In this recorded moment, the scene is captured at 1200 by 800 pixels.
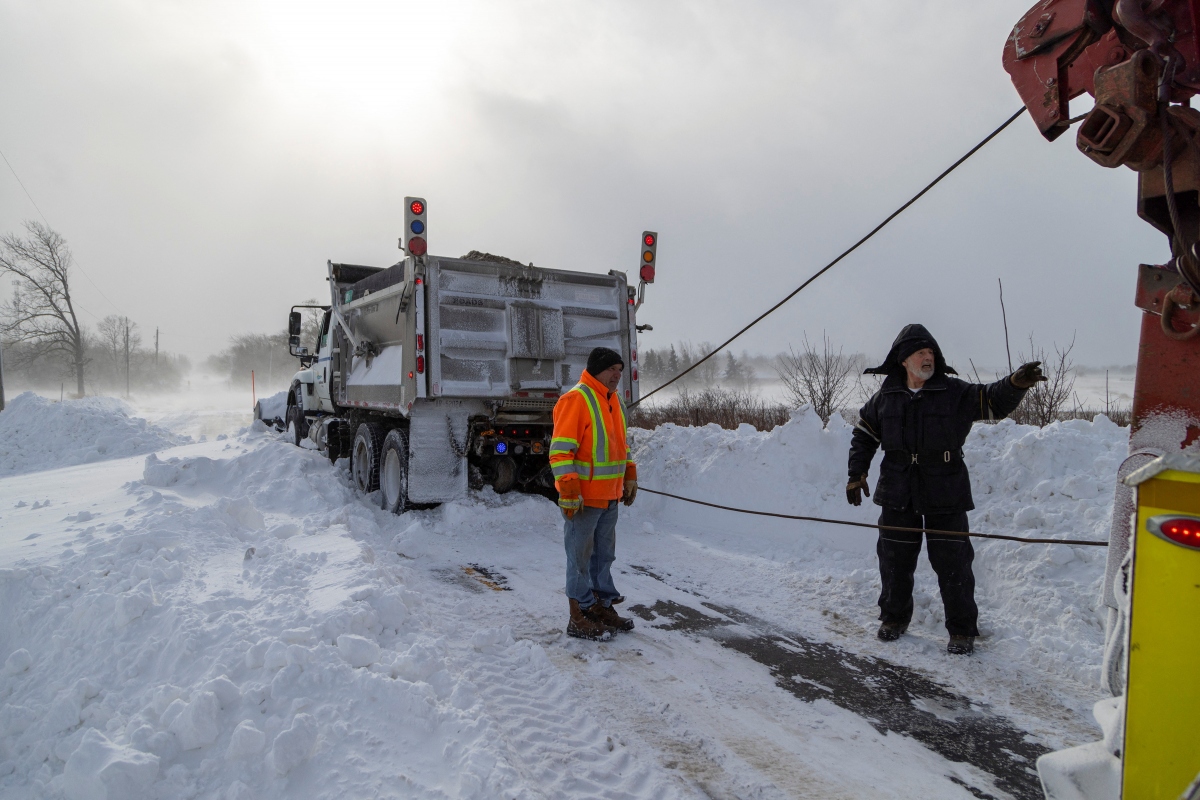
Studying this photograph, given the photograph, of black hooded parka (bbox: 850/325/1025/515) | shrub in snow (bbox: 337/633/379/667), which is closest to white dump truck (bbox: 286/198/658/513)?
shrub in snow (bbox: 337/633/379/667)

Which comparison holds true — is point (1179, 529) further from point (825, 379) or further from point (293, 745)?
point (825, 379)

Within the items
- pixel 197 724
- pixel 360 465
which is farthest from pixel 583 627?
pixel 360 465

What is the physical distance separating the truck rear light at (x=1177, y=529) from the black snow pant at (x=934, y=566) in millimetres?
2702

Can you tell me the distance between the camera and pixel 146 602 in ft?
11.6

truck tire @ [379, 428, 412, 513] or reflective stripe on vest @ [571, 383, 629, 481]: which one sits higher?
reflective stripe on vest @ [571, 383, 629, 481]

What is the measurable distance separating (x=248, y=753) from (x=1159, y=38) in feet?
12.6

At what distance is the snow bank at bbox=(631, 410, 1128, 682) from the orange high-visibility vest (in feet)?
5.88

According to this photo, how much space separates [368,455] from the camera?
8148 millimetres

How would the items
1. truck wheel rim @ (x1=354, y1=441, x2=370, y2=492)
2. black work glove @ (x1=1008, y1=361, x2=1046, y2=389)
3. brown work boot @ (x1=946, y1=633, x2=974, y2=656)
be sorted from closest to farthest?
black work glove @ (x1=1008, y1=361, x2=1046, y2=389), brown work boot @ (x1=946, y1=633, x2=974, y2=656), truck wheel rim @ (x1=354, y1=441, x2=370, y2=492)

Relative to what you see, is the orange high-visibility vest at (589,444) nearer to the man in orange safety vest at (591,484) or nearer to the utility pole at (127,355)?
the man in orange safety vest at (591,484)

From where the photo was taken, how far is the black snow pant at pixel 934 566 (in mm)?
4172

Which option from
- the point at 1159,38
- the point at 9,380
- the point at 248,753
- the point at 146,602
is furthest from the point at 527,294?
the point at 9,380

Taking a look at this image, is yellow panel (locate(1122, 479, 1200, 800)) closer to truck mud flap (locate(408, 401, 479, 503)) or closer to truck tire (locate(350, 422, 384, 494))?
truck mud flap (locate(408, 401, 479, 503))

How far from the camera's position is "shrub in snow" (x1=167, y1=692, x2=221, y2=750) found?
2572 mm
